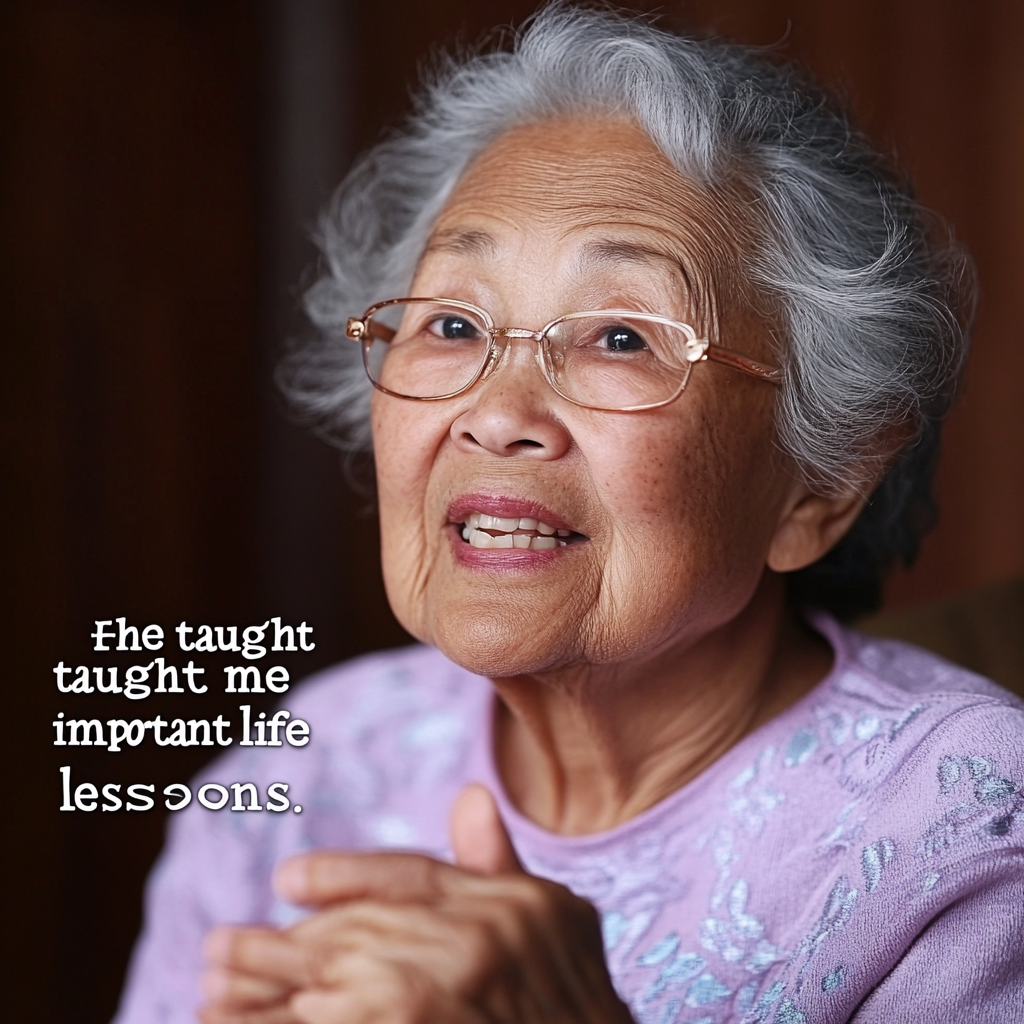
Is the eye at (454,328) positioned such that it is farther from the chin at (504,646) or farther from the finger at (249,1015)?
the finger at (249,1015)

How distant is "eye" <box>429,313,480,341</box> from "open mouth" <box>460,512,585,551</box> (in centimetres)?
22

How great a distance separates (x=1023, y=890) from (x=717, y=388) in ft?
1.79

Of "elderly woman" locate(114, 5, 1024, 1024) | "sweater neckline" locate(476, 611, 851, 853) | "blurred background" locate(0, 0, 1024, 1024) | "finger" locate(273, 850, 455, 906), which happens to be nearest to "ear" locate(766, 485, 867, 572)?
"elderly woman" locate(114, 5, 1024, 1024)

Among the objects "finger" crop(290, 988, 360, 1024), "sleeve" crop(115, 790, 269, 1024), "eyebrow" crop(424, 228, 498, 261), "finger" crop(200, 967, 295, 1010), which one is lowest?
"sleeve" crop(115, 790, 269, 1024)

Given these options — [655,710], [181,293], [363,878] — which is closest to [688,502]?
[655,710]

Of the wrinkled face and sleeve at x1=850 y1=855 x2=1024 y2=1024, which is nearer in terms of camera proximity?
sleeve at x1=850 y1=855 x2=1024 y2=1024

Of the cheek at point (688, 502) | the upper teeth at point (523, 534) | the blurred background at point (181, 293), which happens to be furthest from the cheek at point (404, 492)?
the blurred background at point (181, 293)

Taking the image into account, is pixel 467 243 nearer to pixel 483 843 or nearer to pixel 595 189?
pixel 595 189

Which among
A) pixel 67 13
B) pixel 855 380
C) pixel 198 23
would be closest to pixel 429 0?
pixel 198 23

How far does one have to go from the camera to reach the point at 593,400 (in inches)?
46.5

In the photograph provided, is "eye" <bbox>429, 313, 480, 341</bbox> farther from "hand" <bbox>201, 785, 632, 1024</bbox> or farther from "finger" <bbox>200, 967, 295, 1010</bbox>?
"finger" <bbox>200, 967, 295, 1010</bbox>

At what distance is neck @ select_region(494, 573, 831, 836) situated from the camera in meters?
1.33

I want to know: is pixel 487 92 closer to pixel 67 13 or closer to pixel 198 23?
pixel 67 13

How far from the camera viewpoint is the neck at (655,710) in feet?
4.38
